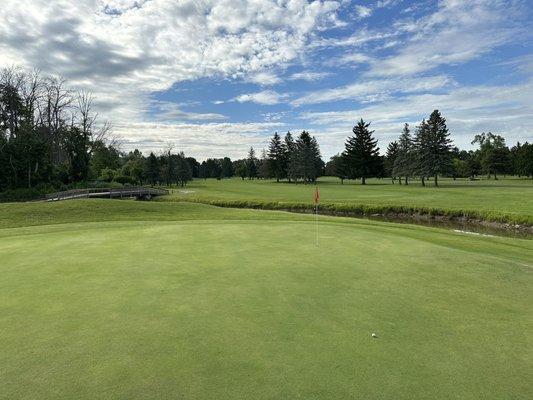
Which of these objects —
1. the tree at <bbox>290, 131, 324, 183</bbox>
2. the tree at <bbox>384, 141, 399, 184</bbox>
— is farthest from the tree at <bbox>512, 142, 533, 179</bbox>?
the tree at <bbox>290, 131, 324, 183</bbox>

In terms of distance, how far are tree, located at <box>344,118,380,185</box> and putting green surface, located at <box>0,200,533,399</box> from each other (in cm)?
7814

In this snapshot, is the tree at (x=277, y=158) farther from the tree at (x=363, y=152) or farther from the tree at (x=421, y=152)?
the tree at (x=421, y=152)

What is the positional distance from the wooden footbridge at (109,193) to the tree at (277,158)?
44132mm

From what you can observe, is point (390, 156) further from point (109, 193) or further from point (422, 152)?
point (109, 193)

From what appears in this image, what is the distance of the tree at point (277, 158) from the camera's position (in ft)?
339

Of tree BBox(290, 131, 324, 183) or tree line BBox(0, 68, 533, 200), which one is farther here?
tree BBox(290, 131, 324, 183)

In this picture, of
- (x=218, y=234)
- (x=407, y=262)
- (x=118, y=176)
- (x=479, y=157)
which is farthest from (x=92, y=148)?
(x=479, y=157)

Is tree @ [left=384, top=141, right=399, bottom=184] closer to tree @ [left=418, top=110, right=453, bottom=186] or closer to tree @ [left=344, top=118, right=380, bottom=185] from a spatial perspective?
tree @ [left=344, top=118, right=380, bottom=185]


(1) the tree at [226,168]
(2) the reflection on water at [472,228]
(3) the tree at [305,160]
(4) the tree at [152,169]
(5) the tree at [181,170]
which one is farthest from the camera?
(1) the tree at [226,168]

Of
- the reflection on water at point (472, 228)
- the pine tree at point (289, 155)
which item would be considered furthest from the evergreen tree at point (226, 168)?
the reflection on water at point (472, 228)

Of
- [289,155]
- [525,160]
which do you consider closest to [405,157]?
[289,155]

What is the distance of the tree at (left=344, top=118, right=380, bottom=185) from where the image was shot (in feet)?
284

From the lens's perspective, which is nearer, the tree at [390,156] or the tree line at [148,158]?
the tree line at [148,158]

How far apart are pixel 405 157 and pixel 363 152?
1080cm
